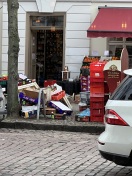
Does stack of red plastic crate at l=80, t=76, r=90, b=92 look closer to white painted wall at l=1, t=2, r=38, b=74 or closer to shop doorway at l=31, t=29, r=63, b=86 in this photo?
shop doorway at l=31, t=29, r=63, b=86

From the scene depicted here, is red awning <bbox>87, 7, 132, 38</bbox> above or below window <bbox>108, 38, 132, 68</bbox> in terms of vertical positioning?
above

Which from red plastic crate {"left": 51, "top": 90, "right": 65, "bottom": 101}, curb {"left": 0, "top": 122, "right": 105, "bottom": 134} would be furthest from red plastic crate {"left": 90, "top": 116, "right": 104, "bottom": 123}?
red plastic crate {"left": 51, "top": 90, "right": 65, "bottom": 101}

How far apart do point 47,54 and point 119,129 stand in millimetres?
13677

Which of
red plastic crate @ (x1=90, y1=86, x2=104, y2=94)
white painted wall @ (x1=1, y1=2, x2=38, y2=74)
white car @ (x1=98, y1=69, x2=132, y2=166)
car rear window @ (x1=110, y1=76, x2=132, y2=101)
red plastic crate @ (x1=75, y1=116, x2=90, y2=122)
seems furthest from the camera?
white painted wall @ (x1=1, y1=2, x2=38, y2=74)

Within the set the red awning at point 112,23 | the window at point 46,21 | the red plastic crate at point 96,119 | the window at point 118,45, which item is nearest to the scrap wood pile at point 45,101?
the red plastic crate at point 96,119

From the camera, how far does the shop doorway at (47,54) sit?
19.6 metres

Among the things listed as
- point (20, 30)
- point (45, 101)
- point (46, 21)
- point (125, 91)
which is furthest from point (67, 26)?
point (125, 91)

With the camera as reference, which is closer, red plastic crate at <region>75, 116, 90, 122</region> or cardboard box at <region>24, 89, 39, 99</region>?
red plastic crate at <region>75, 116, 90, 122</region>

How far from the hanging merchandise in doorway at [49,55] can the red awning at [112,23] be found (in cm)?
225

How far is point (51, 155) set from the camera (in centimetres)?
888

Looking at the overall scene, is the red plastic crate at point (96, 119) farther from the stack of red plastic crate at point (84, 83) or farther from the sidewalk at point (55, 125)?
the stack of red plastic crate at point (84, 83)

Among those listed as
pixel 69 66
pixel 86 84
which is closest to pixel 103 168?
pixel 86 84

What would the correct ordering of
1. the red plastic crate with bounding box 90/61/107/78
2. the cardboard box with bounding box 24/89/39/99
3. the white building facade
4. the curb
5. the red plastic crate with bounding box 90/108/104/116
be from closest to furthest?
the curb, the red plastic crate with bounding box 90/61/107/78, the red plastic crate with bounding box 90/108/104/116, the cardboard box with bounding box 24/89/39/99, the white building facade

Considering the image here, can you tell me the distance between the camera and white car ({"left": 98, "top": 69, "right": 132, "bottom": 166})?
641cm
